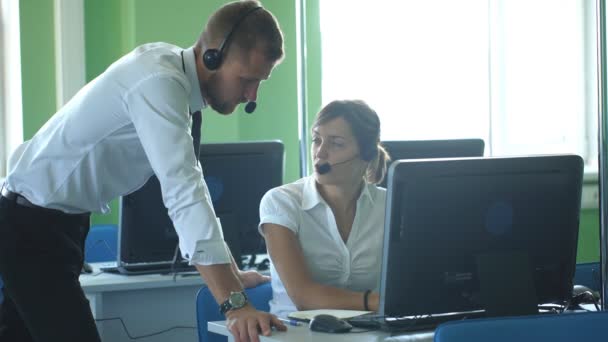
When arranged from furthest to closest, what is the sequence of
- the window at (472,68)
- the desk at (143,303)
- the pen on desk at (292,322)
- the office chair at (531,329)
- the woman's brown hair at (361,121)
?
the window at (472,68)
the desk at (143,303)
the woman's brown hair at (361,121)
the pen on desk at (292,322)
the office chair at (531,329)

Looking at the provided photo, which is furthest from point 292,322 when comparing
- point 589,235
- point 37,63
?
point 589,235

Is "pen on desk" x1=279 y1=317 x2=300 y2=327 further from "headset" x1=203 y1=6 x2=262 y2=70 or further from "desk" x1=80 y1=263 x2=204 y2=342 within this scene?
"desk" x1=80 y1=263 x2=204 y2=342

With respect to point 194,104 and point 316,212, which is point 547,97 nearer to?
point 316,212

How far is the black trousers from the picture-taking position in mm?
1862

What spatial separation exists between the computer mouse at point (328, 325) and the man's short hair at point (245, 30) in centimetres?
54

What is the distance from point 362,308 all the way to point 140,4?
2.55m

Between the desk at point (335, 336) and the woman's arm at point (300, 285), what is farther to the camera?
the woman's arm at point (300, 285)

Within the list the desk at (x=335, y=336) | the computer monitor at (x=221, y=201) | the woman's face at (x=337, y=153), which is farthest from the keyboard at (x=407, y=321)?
the computer monitor at (x=221, y=201)

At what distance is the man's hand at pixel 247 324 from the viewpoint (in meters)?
1.64

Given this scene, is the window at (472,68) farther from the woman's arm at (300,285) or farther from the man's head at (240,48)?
the man's head at (240,48)

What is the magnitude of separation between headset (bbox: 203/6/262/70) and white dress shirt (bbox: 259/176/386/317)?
1.97ft

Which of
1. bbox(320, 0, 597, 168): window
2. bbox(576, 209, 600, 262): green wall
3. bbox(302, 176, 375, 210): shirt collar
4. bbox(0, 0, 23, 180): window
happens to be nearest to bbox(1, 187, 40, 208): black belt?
bbox(302, 176, 375, 210): shirt collar

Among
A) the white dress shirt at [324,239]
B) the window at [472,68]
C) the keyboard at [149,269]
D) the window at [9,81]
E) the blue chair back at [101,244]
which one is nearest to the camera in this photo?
the white dress shirt at [324,239]

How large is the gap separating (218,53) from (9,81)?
2.98 metres
